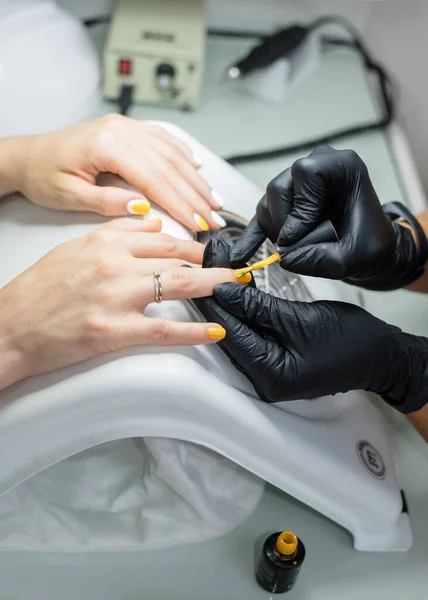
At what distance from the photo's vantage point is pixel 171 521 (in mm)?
1007

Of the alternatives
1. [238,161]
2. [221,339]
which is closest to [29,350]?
[221,339]

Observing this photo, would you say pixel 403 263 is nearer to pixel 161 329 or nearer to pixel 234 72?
pixel 161 329

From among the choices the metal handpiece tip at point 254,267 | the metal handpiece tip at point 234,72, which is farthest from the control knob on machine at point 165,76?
the metal handpiece tip at point 254,267

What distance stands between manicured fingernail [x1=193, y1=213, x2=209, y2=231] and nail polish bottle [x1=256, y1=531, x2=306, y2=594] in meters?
0.48

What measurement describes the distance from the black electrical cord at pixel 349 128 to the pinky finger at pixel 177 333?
33.6 inches

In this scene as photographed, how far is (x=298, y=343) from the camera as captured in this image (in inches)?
33.3

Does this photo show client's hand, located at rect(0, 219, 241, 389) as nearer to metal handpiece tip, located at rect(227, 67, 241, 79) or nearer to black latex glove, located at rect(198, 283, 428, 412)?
black latex glove, located at rect(198, 283, 428, 412)

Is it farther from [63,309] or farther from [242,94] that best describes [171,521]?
[242,94]

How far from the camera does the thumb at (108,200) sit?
96 centimetres

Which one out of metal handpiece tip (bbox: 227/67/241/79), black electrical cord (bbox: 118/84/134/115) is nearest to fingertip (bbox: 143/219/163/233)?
black electrical cord (bbox: 118/84/134/115)

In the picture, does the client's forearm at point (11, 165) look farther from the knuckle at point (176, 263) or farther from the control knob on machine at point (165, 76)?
the control knob on machine at point (165, 76)

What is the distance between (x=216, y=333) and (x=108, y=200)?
30 cm

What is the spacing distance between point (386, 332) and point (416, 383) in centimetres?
10

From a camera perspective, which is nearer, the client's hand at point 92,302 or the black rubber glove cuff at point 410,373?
the client's hand at point 92,302
